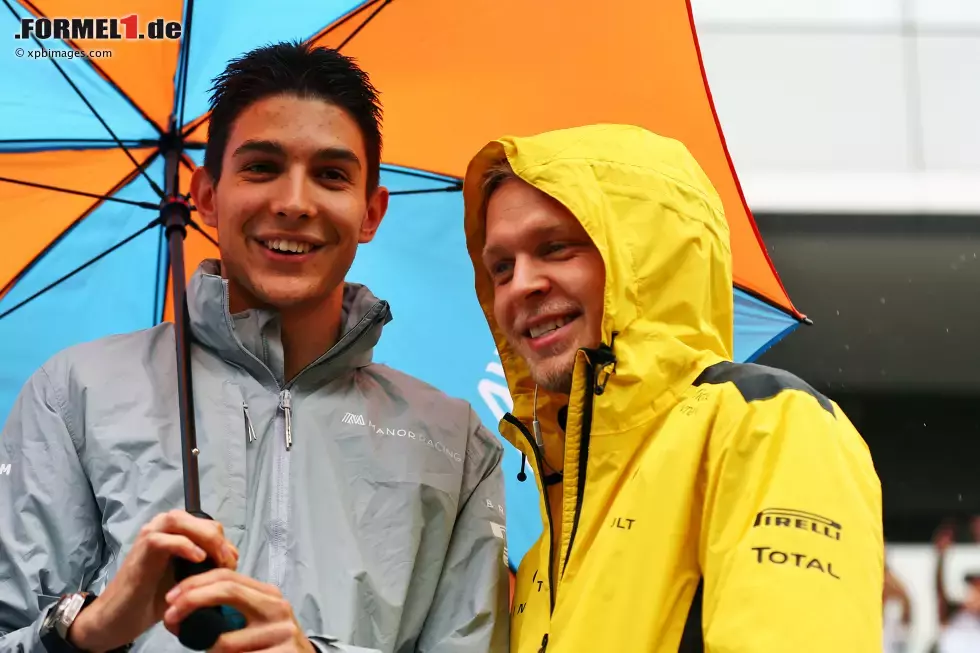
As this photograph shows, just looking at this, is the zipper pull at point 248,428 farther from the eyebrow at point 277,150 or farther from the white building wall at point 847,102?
the white building wall at point 847,102

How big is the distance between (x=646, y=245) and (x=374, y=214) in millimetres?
752

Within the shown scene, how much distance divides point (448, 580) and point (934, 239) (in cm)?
568

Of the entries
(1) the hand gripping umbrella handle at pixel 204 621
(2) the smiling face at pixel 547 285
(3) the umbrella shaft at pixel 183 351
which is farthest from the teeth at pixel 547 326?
(1) the hand gripping umbrella handle at pixel 204 621

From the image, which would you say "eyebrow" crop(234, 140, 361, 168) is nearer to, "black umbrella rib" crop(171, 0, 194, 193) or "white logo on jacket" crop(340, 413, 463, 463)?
"black umbrella rib" crop(171, 0, 194, 193)

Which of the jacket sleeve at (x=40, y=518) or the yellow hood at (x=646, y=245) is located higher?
the yellow hood at (x=646, y=245)

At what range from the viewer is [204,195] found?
275 cm

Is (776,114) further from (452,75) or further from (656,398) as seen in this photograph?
(656,398)

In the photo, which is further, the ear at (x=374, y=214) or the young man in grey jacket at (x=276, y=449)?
the ear at (x=374, y=214)

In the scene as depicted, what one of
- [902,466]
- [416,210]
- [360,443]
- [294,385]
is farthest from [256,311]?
[902,466]

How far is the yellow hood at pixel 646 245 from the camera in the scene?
2301 millimetres

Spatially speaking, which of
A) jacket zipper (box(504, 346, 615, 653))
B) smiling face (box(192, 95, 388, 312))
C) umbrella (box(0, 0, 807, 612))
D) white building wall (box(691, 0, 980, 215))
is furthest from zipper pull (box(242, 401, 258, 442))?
white building wall (box(691, 0, 980, 215))

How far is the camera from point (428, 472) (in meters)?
2.56

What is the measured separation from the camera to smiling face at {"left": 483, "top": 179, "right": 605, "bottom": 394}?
245 centimetres

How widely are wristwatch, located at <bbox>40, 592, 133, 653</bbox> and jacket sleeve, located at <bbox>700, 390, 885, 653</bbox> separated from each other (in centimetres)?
106
